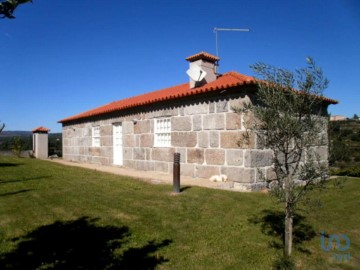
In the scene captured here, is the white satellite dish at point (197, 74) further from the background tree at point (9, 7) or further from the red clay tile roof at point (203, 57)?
the background tree at point (9, 7)

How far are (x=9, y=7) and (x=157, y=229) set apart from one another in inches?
161

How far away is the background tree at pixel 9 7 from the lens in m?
2.01

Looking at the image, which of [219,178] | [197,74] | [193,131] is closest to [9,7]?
[219,178]

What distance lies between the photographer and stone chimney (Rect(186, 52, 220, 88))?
11652mm

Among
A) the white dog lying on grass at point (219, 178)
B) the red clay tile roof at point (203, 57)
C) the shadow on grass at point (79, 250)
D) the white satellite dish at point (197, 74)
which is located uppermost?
the red clay tile roof at point (203, 57)

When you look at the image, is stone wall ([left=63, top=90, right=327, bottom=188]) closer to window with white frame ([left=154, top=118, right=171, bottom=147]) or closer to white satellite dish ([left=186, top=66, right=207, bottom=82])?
window with white frame ([left=154, top=118, right=171, bottom=147])

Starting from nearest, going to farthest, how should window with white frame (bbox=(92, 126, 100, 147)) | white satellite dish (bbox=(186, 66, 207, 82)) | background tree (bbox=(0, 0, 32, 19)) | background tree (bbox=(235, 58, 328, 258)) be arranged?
background tree (bbox=(0, 0, 32, 19)) < background tree (bbox=(235, 58, 328, 258)) < white satellite dish (bbox=(186, 66, 207, 82)) < window with white frame (bbox=(92, 126, 100, 147))

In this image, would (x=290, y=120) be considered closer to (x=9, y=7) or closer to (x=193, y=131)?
(x=9, y=7)

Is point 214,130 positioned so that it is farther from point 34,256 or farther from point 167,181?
point 34,256

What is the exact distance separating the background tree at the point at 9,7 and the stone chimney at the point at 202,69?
9.80 m

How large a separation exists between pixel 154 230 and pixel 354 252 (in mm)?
3093

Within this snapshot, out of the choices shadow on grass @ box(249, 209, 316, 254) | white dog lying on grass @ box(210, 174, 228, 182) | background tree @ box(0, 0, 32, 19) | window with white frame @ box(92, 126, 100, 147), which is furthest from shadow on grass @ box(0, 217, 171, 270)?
window with white frame @ box(92, 126, 100, 147)

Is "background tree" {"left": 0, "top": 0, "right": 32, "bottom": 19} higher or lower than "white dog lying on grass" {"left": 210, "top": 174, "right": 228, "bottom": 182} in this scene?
higher

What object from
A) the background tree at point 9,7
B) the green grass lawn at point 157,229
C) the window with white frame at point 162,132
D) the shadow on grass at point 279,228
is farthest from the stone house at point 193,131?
the background tree at point 9,7
